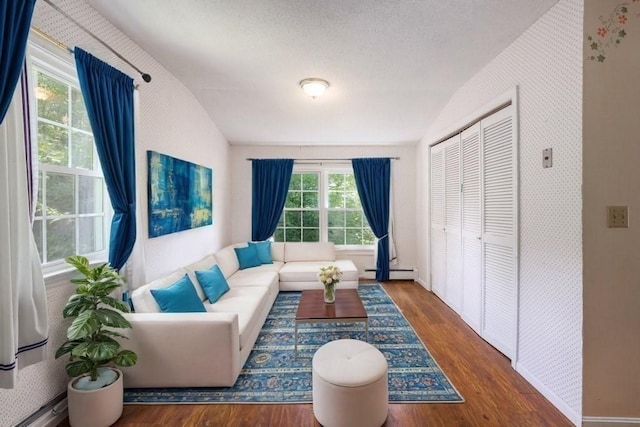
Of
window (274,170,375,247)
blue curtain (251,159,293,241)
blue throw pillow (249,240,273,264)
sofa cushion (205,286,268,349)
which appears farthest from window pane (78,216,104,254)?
window (274,170,375,247)

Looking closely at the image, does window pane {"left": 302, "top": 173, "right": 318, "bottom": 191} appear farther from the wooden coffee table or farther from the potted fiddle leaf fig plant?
the potted fiddle leaf fig plant

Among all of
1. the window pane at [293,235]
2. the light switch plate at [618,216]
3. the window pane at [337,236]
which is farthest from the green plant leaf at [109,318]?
the window pane at [337,236]

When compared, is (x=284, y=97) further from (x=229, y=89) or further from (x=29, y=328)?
(x=29, y=328)

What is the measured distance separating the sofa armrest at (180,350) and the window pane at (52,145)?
1113 millimetres

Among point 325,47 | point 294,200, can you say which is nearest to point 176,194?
point 325,47

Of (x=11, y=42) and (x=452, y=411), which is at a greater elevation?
(x=11, y=42)

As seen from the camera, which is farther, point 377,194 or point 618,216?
point 377,194

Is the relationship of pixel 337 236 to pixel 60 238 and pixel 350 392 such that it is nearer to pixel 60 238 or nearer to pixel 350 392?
pixel 350 392

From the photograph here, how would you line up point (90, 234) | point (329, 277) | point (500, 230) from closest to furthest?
point (90, 234) → point (500, 230) → point (329, 277)

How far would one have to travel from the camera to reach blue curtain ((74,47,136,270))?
5.90 feet

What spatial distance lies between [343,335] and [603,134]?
245 cm

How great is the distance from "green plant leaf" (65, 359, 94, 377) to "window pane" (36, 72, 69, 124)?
1473 mm

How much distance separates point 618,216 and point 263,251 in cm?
388

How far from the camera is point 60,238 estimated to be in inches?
Answer: 69.5
